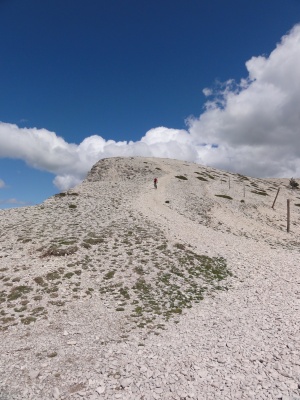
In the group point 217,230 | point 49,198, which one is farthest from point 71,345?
point 49,198

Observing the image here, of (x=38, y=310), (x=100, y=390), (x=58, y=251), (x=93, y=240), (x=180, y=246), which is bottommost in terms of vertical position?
(x=100, y=390)

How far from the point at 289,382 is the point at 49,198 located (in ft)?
164

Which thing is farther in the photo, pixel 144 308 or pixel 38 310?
pixel 144 308

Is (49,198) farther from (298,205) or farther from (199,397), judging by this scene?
(298,205)

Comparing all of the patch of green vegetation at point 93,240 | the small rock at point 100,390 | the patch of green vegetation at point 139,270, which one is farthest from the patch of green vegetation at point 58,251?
the small rock at point 100,390

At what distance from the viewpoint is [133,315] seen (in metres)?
17.9

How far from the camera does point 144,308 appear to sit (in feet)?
61.8

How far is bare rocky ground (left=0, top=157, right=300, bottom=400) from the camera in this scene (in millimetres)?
11914

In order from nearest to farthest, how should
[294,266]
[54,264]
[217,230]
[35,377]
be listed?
[35,377], [54,264], [294,266], [217,230]

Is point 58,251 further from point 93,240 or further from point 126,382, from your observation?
point 126,382

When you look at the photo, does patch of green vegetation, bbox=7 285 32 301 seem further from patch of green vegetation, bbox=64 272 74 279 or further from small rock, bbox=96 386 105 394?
small rock, bbox=96 386 105 394

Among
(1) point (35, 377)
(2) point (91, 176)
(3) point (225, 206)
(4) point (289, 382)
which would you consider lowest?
(1) point (35, 377)

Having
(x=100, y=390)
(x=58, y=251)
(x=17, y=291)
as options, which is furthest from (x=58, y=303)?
(x=100, y=390)

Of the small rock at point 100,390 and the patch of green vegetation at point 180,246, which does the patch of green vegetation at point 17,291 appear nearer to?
the small rock at point 100,390
